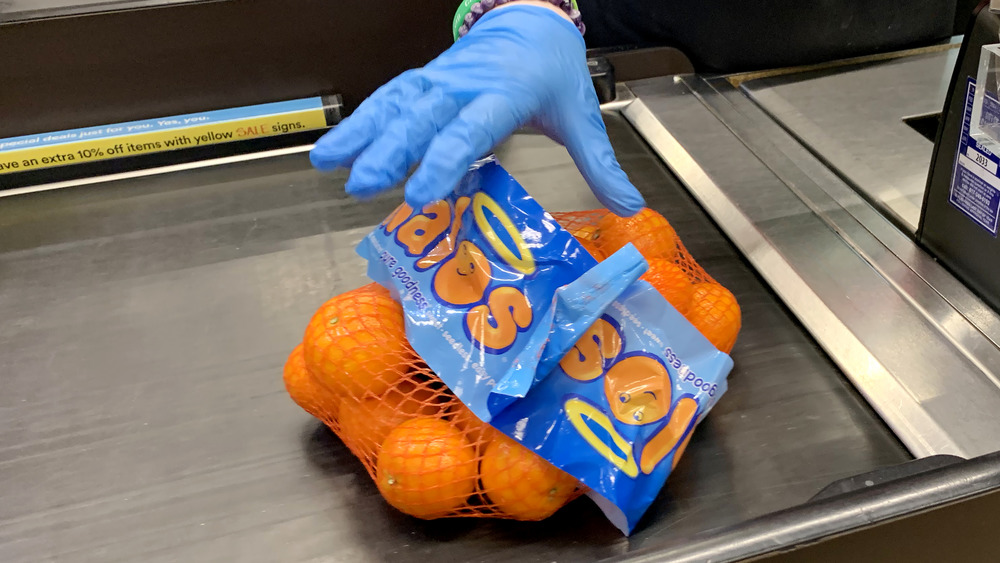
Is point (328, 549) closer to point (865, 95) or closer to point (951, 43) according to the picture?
point (865, 95)

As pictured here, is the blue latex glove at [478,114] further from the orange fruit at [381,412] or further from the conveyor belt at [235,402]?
the conveyor belt at [235,402]

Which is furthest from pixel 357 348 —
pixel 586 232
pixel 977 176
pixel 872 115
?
pixel 872 115

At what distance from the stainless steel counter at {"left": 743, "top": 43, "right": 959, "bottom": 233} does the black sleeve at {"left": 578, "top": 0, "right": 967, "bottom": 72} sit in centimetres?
4

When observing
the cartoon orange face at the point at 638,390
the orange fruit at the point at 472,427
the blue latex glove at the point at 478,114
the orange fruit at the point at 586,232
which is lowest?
the orange fruit at the point at 472,427

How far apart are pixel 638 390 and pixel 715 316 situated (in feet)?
0.51

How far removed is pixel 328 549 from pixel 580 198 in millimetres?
660

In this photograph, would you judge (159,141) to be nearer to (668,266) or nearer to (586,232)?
(586,232)

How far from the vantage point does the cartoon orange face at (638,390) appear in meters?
0.64

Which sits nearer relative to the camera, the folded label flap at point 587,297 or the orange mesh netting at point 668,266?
the folded label flap at point 587,297

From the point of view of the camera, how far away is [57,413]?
837 mm

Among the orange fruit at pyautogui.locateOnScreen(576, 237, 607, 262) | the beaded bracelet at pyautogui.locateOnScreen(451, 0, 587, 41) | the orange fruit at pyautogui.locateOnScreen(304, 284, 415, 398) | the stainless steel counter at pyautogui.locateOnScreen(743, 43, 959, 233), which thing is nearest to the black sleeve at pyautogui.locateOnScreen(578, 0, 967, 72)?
the stainless steel counter at pyautogui.locateOnScreen(743, 43, 959, 233)

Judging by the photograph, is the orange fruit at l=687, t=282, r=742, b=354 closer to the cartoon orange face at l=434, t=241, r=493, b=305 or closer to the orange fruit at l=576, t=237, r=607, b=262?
the orange fruit at l=576, t=237, r=607, b=262

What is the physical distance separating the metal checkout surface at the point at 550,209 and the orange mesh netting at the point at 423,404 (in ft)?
0.19

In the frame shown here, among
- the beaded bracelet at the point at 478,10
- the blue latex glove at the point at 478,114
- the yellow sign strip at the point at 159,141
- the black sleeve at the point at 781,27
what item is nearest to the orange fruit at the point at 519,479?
the blue latex glove at the point at 478,114
